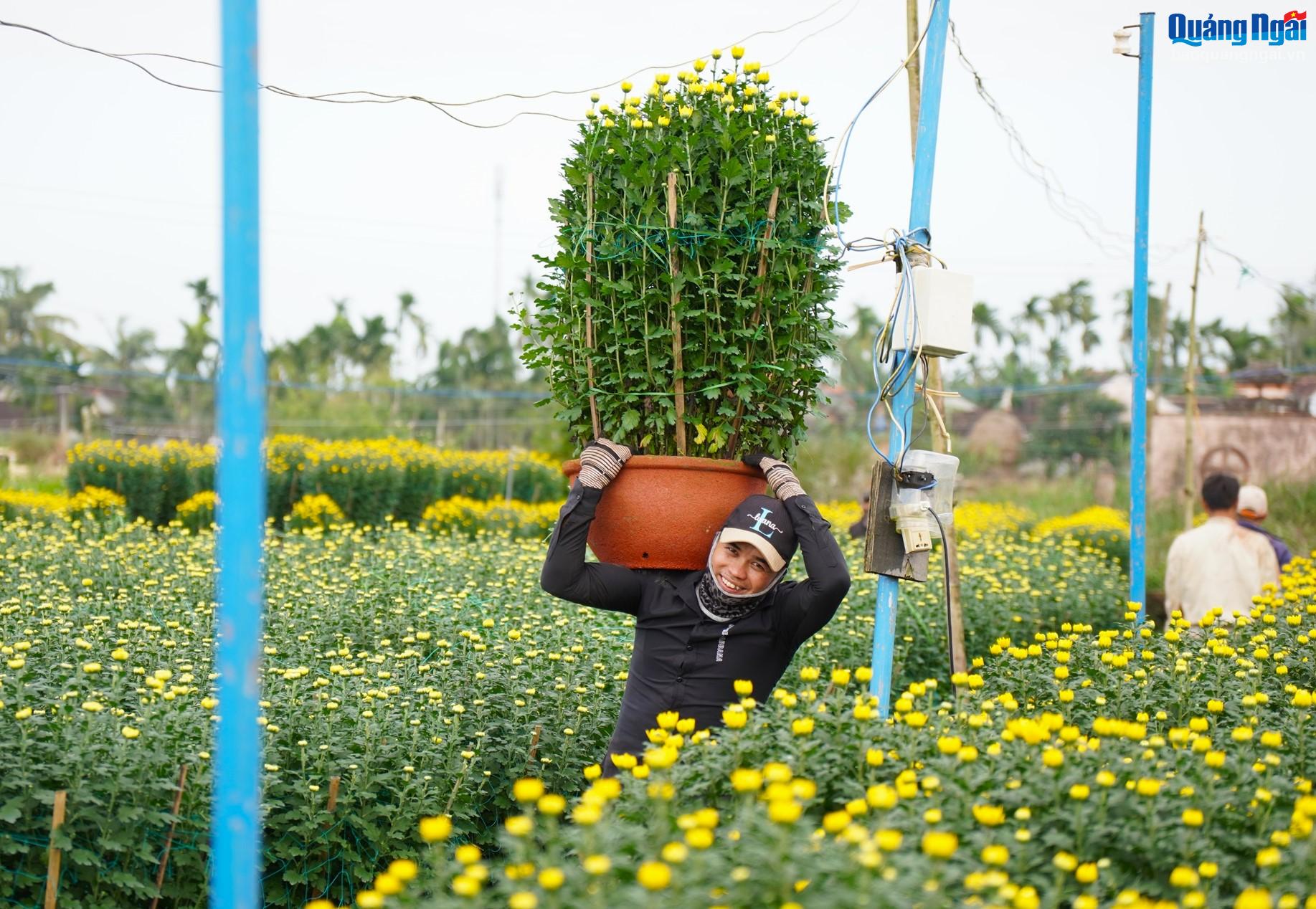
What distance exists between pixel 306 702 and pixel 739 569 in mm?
1517

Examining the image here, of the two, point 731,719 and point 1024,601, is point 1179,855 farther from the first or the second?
point 1024,601

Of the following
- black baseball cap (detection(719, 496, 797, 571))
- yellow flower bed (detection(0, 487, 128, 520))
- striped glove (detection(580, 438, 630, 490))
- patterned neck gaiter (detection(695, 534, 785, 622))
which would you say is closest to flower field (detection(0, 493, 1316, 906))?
patterned neck gaiter (detection(695, 534, 785, 622))

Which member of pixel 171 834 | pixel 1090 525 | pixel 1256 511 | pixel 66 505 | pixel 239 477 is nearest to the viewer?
pixel 239 477

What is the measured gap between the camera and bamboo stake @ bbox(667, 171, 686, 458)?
307 cm

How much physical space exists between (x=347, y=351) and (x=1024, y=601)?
3460 cm

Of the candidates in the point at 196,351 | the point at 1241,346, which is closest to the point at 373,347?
the point at 196,351

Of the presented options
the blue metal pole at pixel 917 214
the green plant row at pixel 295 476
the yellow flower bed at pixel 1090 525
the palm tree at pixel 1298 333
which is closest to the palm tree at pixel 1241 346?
the palm tree at pixel 1298 333

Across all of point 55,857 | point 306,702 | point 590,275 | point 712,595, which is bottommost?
point 55,857

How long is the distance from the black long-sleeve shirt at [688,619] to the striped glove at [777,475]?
0.10 feet

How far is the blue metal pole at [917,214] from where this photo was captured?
329cm

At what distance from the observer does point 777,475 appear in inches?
124

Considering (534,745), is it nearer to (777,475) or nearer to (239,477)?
(777,475)

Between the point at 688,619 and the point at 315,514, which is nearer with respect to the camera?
the point at 688,619

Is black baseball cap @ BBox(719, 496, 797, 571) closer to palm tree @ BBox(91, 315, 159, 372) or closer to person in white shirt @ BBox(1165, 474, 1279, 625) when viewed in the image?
person in white shirt @ BBox(1165, 474, 1279, 625)
